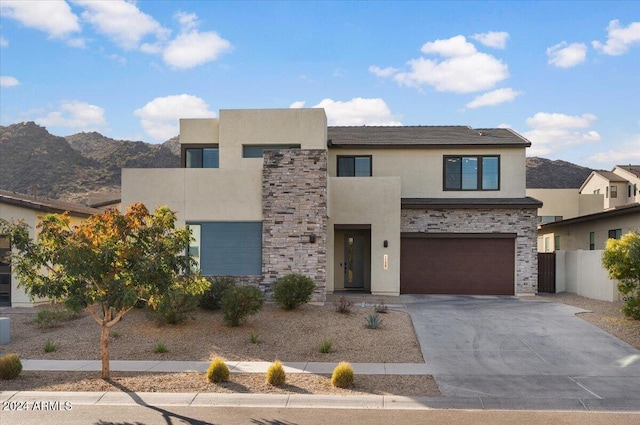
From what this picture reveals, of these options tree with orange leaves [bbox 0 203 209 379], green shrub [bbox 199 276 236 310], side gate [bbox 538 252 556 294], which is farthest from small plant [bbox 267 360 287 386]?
side gate [bbox 538 252 556 294]

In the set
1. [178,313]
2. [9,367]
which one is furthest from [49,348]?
[178,313]

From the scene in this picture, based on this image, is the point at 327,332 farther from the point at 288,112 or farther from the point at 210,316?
the point at 288,112

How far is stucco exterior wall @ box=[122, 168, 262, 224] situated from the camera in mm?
19812

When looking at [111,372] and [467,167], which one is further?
[467,167]

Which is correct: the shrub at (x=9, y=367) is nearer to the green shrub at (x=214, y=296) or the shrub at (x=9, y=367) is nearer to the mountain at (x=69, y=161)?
the green shrub at (x=214, y=296)

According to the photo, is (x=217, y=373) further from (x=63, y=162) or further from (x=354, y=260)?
(x=63, y=162)

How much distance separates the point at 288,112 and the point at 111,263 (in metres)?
13.4

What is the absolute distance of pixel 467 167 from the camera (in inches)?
1013

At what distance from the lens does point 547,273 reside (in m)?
25.9

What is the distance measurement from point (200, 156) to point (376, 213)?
24.6 ft

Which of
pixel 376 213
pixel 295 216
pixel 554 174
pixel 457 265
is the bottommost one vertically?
pixel 457 265

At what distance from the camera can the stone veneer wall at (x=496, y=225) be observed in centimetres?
2430

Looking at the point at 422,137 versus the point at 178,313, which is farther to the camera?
the point at 422,137

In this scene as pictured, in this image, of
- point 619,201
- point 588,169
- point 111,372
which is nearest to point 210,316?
point 111,372
